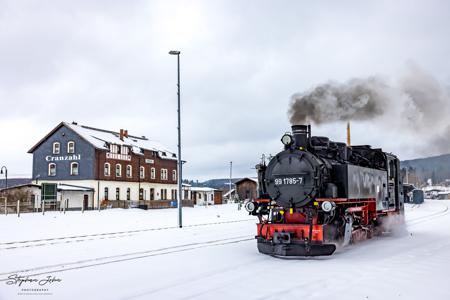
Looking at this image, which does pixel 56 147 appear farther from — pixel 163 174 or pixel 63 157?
pixel 163 174

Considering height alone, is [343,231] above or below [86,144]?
below

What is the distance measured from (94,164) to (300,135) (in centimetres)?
3310

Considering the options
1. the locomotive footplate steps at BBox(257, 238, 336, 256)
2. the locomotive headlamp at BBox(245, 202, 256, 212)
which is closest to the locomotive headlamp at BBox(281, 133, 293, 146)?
the locomotive headlamp at BBox(245, 202, 256, 212)

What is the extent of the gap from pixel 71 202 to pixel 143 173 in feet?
32.5

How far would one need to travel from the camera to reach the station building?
137ft

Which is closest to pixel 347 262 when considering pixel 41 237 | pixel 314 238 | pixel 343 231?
pixel 314 238

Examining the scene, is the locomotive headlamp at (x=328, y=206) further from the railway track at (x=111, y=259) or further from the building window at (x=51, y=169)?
the building window at (x=51, y=169)

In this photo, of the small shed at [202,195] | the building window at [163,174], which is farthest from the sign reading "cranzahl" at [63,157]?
the small shed at [202,195]

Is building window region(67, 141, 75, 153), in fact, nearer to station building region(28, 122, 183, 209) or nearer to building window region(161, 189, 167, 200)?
station building region(28, 122, 183, 209)

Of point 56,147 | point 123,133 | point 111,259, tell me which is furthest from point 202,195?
point 111,259

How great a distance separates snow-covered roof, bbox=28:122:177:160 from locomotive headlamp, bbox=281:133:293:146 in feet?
106

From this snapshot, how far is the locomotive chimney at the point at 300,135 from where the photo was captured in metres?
11.8

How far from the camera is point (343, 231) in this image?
37.8 feet

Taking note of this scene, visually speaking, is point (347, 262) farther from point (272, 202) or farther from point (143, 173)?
point (143, 173)
